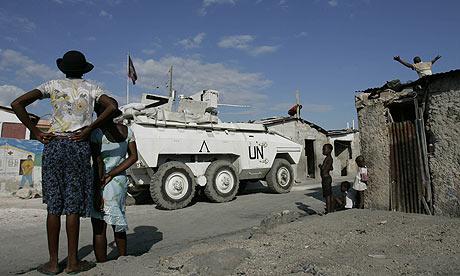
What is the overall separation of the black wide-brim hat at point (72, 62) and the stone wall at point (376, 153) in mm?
4886

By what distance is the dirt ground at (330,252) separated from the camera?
2.92 metres

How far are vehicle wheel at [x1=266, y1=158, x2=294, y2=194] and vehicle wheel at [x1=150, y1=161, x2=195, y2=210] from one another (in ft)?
10.3

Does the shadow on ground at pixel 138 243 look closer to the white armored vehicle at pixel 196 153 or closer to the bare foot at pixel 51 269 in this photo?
the bare foot at pixel 51 269

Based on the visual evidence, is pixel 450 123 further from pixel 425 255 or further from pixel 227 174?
pixel 227 174

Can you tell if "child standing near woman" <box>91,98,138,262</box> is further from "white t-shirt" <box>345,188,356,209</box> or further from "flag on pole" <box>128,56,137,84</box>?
"flag on pole" <box>128,56,137,84</box>

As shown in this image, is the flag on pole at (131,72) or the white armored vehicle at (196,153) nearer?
the white armored vehicle at (196,153)

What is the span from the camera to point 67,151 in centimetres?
287

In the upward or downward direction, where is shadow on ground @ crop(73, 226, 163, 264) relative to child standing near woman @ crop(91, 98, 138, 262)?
downward

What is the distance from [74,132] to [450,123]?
5103 mm

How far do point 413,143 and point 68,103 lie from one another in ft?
16.8

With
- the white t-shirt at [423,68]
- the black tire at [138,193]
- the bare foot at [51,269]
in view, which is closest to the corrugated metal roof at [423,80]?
the white t-shirt at [423,68]

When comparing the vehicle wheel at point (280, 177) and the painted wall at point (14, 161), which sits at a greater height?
the painted wall at point (14, 161)

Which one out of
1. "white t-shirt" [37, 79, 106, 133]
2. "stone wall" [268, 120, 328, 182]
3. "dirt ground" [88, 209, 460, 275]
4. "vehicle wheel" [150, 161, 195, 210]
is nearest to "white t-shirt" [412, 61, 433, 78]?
"dirt ground" [88, 209, 460, 275]

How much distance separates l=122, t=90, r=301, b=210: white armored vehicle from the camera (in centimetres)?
820
